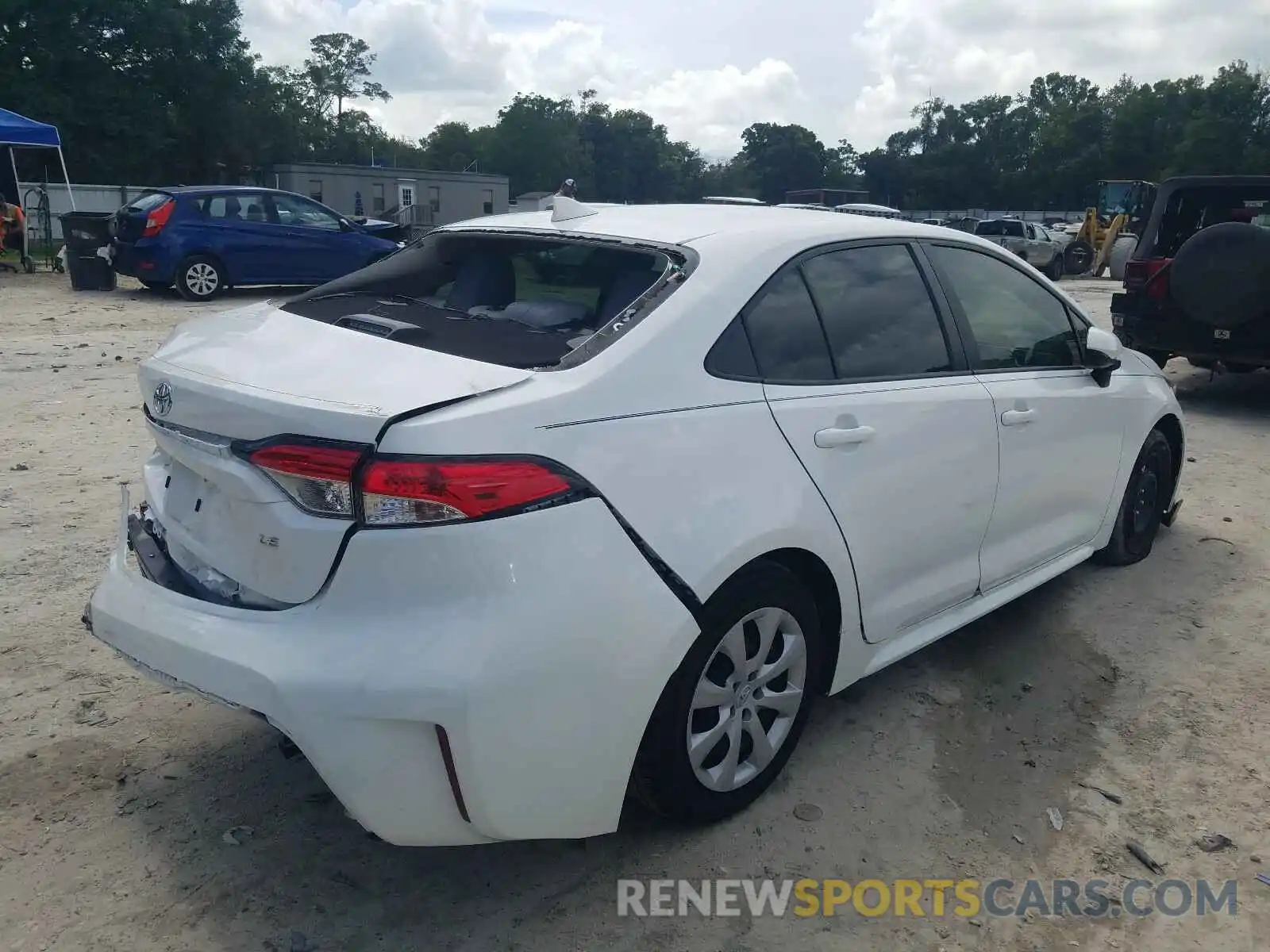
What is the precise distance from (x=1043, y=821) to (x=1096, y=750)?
0.51 metres

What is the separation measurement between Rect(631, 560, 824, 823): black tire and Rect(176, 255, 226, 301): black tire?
13.4 m

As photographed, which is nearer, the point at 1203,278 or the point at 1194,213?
the point at 1203,278

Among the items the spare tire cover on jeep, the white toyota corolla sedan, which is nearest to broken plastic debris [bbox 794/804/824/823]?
the white toyota corolla sedan

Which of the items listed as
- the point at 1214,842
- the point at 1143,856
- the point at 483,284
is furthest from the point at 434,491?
the point at 1214,842

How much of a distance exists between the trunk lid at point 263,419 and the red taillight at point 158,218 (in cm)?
1256

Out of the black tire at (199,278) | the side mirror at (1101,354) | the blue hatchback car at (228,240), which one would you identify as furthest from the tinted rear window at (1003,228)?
the side mirror at (1101,354)

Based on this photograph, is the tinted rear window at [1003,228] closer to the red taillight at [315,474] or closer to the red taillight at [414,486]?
the red taillight at [414,486]

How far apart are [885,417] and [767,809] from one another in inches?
47.2

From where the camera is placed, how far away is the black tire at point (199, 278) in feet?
46.6

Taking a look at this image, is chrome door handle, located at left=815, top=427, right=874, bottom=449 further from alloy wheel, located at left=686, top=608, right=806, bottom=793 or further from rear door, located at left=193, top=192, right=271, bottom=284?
rear door, located at left=193, top=192, right=271, bottom=284

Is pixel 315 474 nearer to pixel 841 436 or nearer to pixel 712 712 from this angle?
pixel 712 712

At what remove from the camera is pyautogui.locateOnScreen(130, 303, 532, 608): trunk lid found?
88.1 inches

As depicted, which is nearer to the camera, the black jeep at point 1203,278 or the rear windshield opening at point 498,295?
the rear windshield opening at point 498,295

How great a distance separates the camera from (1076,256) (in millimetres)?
28562
